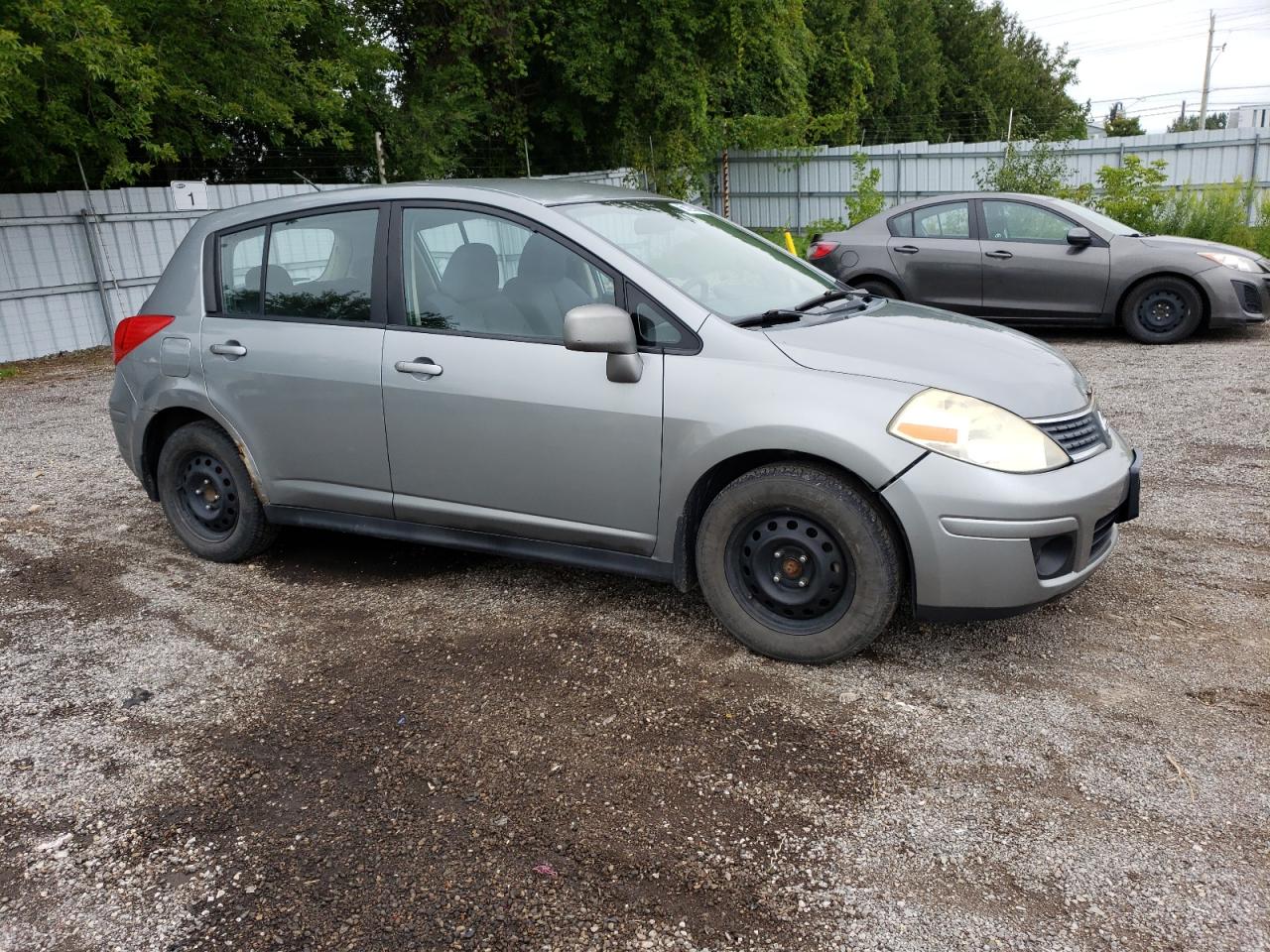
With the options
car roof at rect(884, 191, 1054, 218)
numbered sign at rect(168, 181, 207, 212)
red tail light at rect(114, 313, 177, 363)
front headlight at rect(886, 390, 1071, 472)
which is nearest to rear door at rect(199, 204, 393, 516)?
red tail light at rect(114, 313, 177, 363)

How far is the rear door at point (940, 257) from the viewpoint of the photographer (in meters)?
10.1

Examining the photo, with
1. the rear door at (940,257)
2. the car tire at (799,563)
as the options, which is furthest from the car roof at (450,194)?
the rear door at (940,257)

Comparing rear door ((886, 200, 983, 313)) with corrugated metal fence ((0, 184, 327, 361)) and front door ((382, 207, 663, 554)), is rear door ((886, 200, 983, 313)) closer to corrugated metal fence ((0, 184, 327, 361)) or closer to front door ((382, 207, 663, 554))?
front door ((382, 207, 663, 554))

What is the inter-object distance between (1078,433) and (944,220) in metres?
7.31

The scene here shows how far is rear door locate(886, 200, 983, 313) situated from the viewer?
10.1m

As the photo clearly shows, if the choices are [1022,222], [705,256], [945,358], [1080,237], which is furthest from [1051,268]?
[945,358]

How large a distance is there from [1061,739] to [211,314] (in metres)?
4.08

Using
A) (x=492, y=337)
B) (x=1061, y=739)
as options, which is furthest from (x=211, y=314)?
(x=1061, y=739)

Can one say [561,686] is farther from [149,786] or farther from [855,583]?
[149,786]

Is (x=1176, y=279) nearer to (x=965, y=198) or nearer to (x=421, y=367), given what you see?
(x=965, y=198)

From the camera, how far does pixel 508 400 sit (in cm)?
399

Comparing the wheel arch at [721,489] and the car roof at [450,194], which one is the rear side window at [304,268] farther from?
the wheel arch at [721,489]

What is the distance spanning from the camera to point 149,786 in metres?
3.15

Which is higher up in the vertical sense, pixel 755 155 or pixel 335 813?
pixel 755 155
